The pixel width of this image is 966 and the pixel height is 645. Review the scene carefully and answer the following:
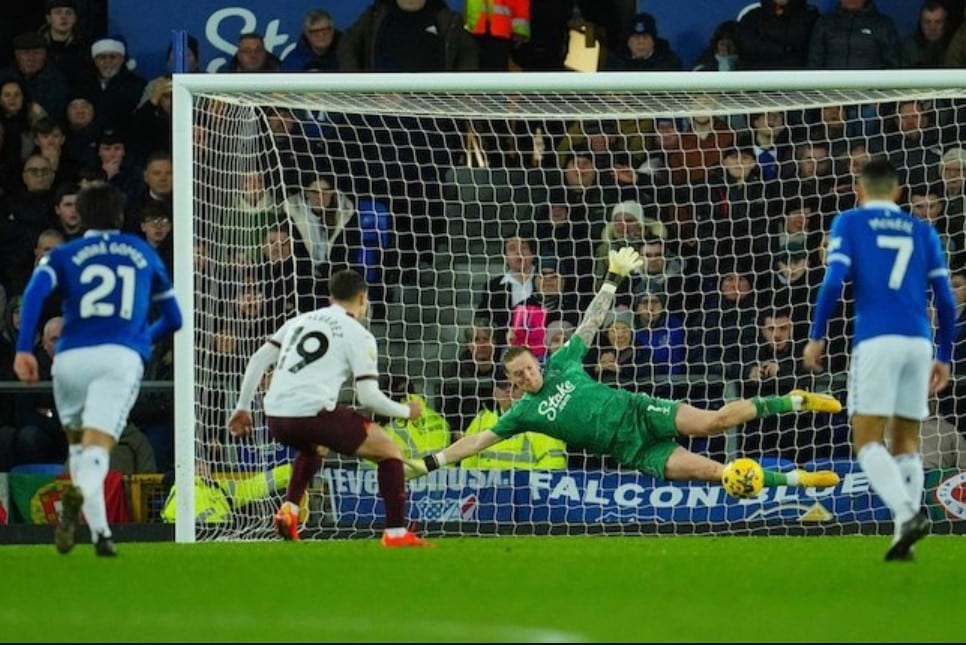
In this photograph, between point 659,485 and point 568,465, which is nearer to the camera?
point 659,485

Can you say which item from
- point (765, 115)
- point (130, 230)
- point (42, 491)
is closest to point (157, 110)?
point (130, 230)

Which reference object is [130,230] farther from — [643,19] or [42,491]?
[643,19]

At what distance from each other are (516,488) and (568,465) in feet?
4.04

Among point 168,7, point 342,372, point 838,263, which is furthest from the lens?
point 168,7

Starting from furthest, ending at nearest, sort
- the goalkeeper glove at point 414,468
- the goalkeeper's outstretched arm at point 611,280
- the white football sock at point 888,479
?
1. the goalkeeper's outstretched arm at point 611,280
2. the goalkeeper glove at point 414,468
3. the white football sock at point 888,479

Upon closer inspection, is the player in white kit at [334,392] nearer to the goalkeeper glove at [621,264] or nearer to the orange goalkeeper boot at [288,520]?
the orange goalkeeper boot at [288,520]

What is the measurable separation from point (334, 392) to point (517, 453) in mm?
3207

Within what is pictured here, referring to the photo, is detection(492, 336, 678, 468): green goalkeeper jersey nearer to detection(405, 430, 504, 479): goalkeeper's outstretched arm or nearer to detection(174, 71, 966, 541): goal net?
detection(405, 430, 504, 479): goalkeeper's outstretched arm

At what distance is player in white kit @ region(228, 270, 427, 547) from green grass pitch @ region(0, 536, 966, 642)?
621 mm

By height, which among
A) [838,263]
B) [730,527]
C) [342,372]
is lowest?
[730,527]

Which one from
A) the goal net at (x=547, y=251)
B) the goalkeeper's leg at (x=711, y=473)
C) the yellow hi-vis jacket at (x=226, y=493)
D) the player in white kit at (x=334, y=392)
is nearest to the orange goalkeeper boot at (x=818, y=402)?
the goalkeeper's leg at (x=711, y=473)

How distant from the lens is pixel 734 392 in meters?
15.7

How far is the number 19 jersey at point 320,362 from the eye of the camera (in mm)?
12477

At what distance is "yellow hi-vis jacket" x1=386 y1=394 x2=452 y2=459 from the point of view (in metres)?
15.6
